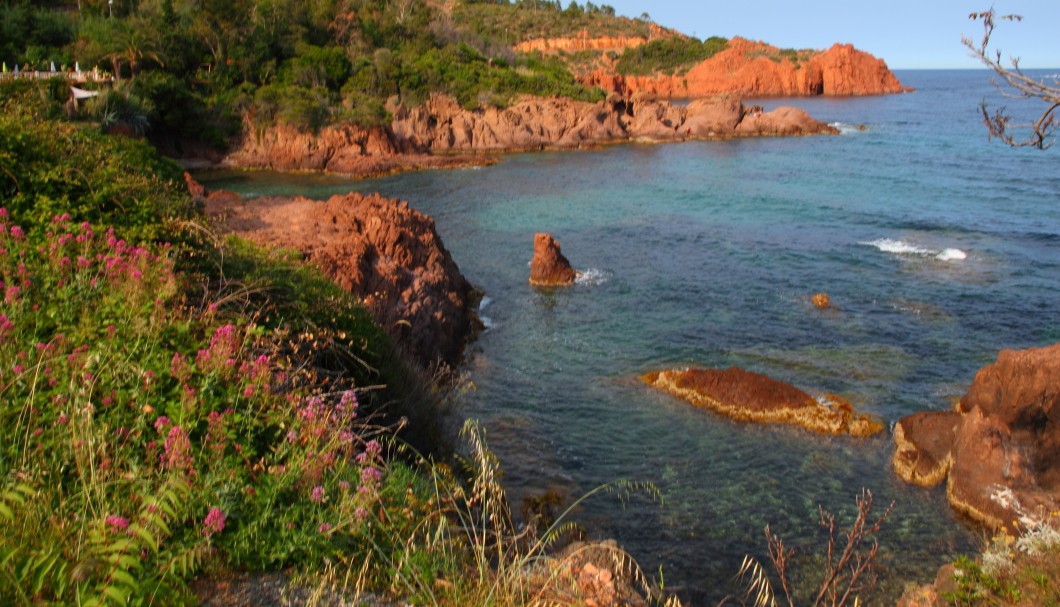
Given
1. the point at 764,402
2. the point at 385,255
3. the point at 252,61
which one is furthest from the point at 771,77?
the point at 764,402

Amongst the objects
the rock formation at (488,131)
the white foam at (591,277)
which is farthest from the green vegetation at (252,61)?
the white foam at (591,277)

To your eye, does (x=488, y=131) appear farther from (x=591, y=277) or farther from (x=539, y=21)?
(x=539, y=21)

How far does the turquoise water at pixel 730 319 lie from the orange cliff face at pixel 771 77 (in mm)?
75531

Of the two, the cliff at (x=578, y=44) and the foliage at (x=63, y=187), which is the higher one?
the cliff at (x=578, y=44)

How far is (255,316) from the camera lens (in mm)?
6625

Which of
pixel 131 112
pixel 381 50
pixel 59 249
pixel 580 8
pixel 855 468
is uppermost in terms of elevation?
pixel 580 8

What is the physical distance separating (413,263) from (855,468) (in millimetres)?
10366

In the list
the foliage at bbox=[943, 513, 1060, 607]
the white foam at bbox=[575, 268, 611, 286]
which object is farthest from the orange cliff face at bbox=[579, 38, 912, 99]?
the foliage at bbox=[943, 513, 1060, 607]

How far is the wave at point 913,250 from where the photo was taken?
24205mm

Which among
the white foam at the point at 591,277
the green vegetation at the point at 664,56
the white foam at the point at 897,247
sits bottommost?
the white foam at the point at 591,277

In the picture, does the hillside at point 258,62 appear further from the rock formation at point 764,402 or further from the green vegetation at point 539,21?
the green vegetation at point 539,21

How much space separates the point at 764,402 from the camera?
13352 mm

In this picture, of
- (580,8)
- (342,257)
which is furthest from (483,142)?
(580,8)

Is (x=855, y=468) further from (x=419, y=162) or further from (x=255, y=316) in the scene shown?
(x=419, y=162)
